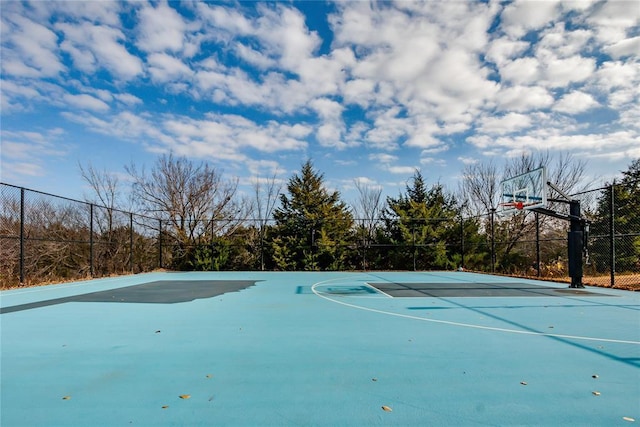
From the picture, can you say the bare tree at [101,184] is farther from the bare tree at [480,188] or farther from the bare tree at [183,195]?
the bare tree at [480,188]

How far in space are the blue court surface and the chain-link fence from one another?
7.17 m

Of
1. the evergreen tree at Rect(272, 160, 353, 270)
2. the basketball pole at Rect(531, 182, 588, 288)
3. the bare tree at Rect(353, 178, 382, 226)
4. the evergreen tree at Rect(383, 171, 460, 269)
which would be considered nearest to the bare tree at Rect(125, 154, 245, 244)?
the evergreen tree at Rect(272, 160, 353, 270)

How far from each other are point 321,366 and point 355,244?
1206cm

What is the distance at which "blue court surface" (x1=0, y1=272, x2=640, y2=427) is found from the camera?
1.90 metres

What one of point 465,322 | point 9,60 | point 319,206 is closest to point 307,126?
point 319,206

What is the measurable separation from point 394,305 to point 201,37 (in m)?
8.15

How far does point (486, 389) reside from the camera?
2.21 meters

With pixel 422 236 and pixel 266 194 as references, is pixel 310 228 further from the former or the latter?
pixel 266 194

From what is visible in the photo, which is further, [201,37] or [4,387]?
[201,37]

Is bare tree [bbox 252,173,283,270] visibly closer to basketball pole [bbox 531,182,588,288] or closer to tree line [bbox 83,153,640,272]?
tree line [bbox 83,153,640,272]

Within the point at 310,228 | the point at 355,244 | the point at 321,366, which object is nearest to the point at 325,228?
the point at 310,228

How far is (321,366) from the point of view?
8.75 ft

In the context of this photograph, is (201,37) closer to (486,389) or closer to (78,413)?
(78,413)

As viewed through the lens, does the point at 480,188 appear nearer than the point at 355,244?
No
